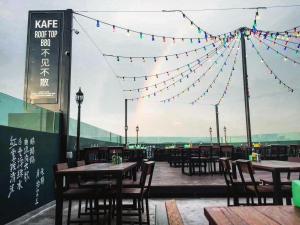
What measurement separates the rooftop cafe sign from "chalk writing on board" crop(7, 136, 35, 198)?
2.07 metres

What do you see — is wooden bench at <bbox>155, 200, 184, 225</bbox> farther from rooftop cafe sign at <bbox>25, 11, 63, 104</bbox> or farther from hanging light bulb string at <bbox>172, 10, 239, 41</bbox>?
hanging light bulb string at <bbox>172, 10, 239, 41</bbox>

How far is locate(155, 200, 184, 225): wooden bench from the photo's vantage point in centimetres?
350

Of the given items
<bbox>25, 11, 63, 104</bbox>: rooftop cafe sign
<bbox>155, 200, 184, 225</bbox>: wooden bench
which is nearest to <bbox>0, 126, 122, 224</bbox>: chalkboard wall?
<bbox>25, 11, 63, 104</bbox>: rooftop cafe sign

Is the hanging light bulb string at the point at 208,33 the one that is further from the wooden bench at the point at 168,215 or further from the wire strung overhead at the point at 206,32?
the wooden bench at the point at 168,215

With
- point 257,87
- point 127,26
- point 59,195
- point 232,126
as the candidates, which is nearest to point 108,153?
point 127,26

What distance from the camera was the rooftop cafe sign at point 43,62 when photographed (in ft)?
21.7

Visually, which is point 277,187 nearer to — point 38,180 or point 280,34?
point 38,180

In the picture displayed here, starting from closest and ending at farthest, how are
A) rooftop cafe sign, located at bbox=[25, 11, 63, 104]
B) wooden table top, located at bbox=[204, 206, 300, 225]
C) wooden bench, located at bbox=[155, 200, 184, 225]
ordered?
wooden table top, located at bbox=[204, 206, 300, 225], wooden bench, located at bbox=[155, 200, 184, 225], rooftop cafe sign, located at bbox=[25, 11, 63, 104]

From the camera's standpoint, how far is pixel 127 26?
24.8 ft

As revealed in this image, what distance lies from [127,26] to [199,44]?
7.31 ft

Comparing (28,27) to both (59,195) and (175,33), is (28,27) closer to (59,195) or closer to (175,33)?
(175,33)

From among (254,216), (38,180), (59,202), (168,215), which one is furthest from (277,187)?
(38,180)

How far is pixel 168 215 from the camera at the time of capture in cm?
396

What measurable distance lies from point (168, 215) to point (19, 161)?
2395mm
